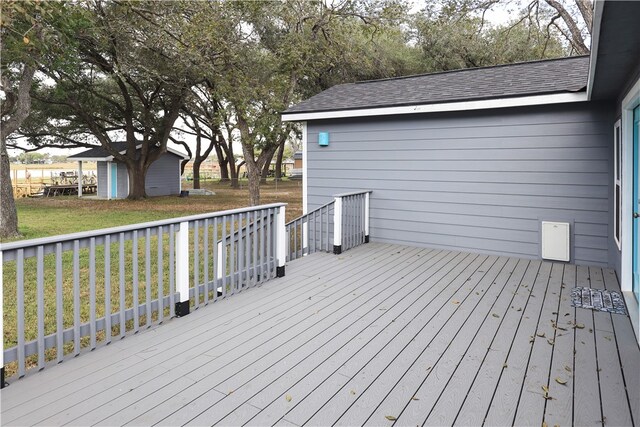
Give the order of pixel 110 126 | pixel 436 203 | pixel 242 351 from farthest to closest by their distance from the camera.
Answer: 1. pixel 110 126
2. pixel 436 203
3. pixel 242 351

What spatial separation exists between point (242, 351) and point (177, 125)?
83.2ft

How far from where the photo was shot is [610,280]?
468 cm

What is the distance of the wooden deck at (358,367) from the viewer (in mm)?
2141

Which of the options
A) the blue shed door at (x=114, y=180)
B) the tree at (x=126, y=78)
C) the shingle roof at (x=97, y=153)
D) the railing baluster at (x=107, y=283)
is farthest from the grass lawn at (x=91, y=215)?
the railing baluster at (x=107, y=283)

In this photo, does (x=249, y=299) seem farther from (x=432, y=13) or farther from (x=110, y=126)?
(x=110, y=126)

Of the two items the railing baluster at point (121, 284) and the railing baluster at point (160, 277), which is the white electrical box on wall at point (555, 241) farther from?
the railing baluster at point (121, 284)

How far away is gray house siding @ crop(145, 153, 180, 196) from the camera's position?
2070cm

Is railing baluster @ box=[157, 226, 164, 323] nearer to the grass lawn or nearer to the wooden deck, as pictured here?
the wooden deck

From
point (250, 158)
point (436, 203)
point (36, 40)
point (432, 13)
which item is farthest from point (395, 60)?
point (36, 40)

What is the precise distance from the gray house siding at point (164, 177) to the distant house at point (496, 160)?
49.5 ft

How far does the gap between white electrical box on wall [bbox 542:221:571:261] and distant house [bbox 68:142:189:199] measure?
60.8 feet

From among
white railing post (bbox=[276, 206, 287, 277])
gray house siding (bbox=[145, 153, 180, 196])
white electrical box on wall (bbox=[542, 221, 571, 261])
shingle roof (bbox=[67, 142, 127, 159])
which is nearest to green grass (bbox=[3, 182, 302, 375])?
white railing post (bbox=[276, 206, 287, 277])

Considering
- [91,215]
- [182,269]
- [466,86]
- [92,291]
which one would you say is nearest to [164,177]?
[91,215]

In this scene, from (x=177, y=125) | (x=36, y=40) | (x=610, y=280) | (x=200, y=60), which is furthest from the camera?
(x=177, y=125)
